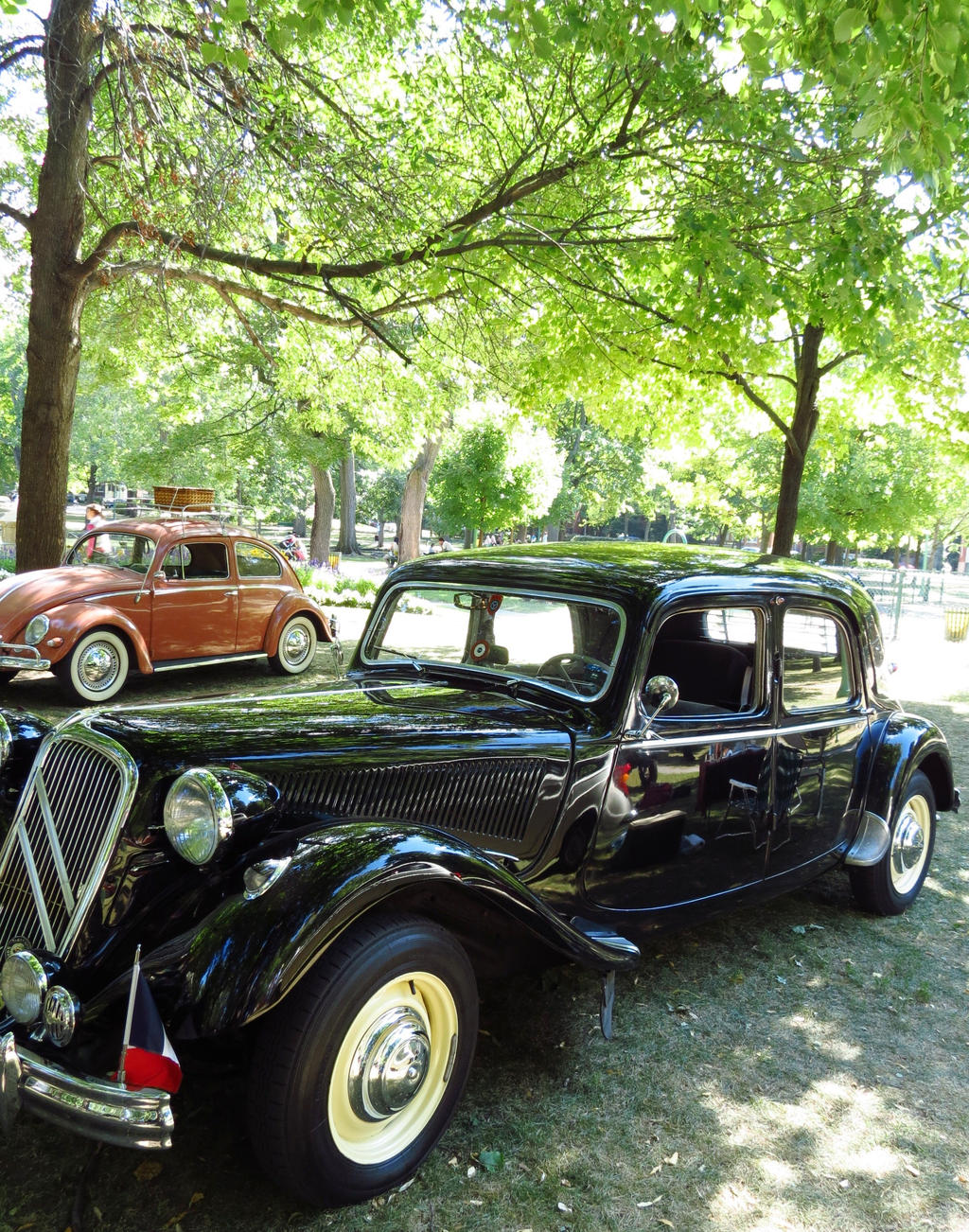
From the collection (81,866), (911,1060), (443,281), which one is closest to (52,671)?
(443,281)

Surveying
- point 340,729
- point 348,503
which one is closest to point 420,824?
point 340,729

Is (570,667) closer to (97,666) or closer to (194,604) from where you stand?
(97,666)

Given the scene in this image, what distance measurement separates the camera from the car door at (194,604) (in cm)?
966

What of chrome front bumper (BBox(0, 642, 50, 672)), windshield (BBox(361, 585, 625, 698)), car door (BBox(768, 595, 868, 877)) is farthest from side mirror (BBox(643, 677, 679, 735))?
chrome front bumper (BBox(0, 642, 50, 672))

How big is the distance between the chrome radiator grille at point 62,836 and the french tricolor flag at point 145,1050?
486mm

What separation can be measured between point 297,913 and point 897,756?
335 cm

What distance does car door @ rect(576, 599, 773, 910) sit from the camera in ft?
11.0

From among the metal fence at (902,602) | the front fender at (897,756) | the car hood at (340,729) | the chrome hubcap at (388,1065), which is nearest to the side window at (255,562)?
the car hood at (340,729)

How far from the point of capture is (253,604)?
1066cm

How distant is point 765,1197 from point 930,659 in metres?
15.0

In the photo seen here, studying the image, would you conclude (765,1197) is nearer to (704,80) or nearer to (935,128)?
(935,128)

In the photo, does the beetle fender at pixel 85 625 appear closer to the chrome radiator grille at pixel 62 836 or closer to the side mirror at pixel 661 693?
the chrome radiator grille at pixel 62 836

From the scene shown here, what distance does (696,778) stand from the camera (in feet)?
11.6

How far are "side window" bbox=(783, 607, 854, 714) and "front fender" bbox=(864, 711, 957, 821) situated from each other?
14.0 inches
